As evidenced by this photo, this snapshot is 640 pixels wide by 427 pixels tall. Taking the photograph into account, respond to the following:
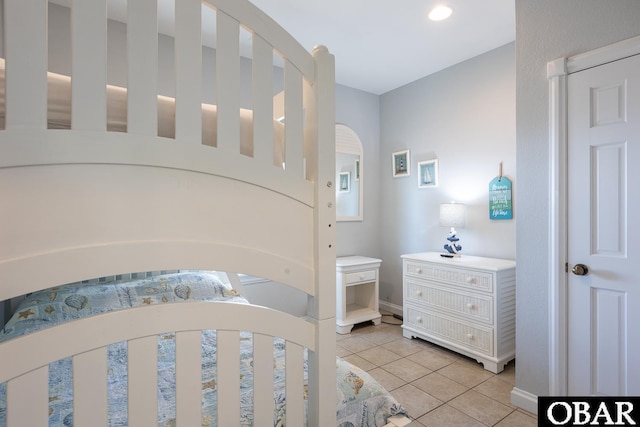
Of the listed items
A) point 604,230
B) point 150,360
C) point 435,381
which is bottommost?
point 435,381

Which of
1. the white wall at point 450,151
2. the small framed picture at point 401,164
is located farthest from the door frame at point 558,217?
the small framed picture at point 401,164

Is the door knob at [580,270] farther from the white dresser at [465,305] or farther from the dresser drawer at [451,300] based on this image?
the dresser drawer at [451,300]

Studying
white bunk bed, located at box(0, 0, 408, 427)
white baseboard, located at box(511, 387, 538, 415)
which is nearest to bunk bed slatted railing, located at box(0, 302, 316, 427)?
white bunk bed, located at box(0, 0, 408, 427)

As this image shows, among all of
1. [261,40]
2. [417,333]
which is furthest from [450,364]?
[261,40]

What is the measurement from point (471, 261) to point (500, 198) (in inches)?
24.7

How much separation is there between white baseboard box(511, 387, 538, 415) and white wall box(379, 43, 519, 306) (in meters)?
1.18

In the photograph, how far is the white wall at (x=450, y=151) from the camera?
2.87m

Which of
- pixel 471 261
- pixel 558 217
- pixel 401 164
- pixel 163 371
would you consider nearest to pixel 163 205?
pixel 163 371

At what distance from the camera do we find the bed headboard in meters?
0.54

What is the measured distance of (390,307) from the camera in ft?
12.7

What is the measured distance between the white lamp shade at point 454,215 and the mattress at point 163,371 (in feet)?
6.74

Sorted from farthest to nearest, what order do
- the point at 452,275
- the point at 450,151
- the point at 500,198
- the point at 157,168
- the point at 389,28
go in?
the point at 450,151, the point at 500,198, the point at 452,275, the point at 389,28, the point at 157,168

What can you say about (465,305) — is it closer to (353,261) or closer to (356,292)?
(353,261)

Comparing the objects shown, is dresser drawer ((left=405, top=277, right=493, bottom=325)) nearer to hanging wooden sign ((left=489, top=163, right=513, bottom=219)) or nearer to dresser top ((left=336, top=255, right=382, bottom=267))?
dresser top ((left=336, top=255, right=382, bottom=267))
